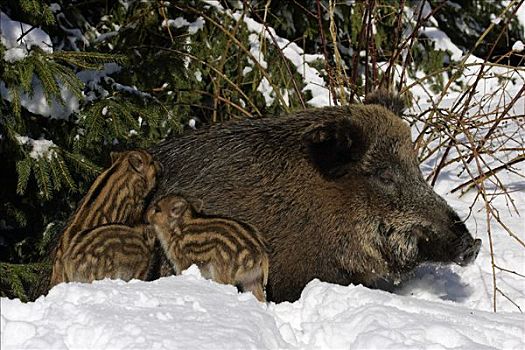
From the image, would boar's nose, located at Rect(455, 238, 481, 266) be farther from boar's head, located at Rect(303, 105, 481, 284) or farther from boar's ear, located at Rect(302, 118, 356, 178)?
boar's ear, located at Rect(302, 118, 356, 178)

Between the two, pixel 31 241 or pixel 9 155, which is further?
pixel 31 241

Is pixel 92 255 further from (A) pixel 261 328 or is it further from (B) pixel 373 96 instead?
(B) pixel 373 96

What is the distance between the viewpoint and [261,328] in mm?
3930

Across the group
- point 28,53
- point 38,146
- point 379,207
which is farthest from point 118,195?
point 379,207

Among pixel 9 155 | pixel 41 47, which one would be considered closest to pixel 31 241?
pixel 9 155

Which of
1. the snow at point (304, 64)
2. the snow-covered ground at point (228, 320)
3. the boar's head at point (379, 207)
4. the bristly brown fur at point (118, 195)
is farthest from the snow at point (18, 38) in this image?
the snow at point (304, 64)

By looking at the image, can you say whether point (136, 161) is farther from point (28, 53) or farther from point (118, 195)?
point (28, 53)

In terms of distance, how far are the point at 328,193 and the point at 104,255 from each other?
159 centimetres

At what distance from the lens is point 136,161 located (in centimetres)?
569

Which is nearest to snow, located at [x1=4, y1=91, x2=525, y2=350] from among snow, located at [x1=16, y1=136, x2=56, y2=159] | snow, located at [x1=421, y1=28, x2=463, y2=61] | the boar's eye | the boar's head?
the boar's head

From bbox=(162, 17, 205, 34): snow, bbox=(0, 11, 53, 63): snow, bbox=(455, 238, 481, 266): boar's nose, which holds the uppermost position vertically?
bbox=(0, 11, 53, 63): snow

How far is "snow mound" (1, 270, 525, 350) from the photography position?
3.53m

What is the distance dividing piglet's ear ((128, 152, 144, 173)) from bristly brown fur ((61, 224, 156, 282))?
0.61 m

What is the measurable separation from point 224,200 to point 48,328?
2235 mm
